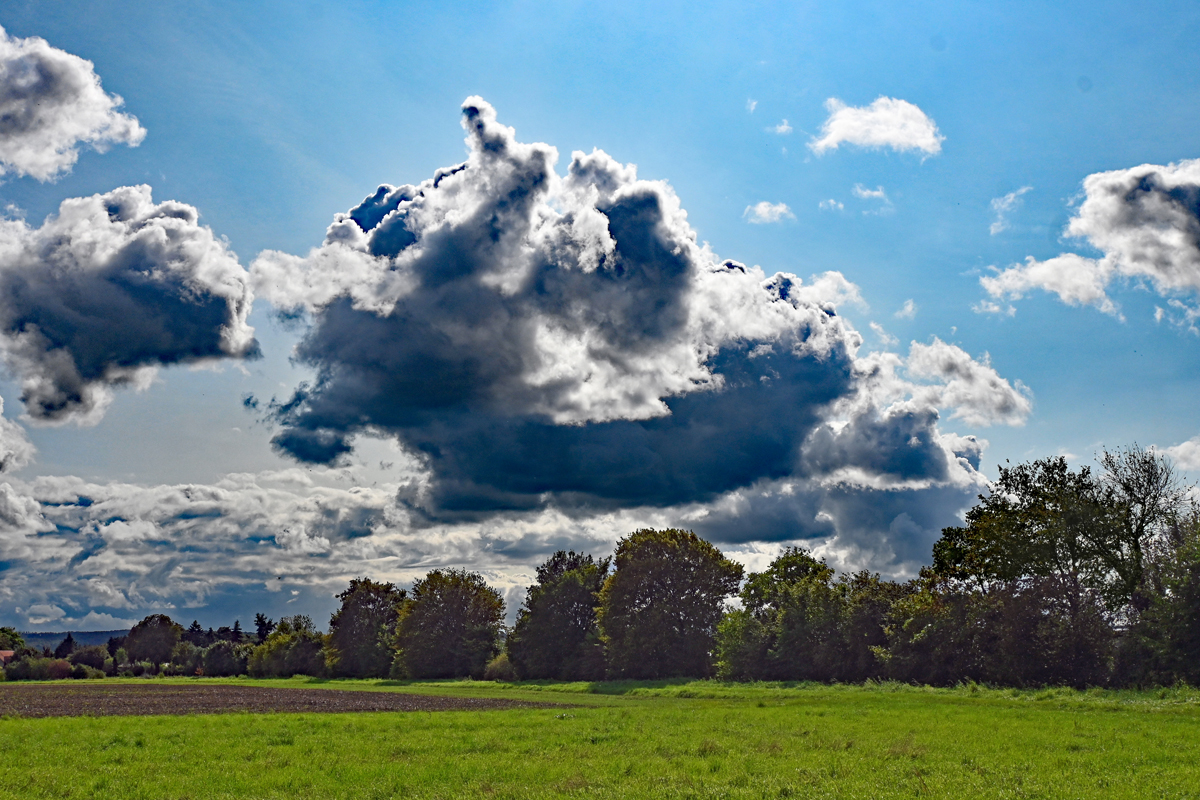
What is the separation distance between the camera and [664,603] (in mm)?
94938

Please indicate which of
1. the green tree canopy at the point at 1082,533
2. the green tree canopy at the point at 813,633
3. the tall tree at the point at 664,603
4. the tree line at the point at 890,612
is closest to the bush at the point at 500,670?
the tree line at the point at 890,612

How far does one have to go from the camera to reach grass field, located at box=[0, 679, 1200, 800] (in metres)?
20.1

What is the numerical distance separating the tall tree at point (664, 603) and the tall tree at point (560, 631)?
6220 millimetres

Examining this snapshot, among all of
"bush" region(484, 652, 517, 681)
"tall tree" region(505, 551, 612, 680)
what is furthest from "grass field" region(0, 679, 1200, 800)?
"bush" region(484, 652, 517, 681)

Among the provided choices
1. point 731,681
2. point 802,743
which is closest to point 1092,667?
point 731,681

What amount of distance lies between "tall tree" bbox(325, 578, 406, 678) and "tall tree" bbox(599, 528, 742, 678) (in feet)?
161

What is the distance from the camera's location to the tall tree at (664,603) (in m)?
92.7

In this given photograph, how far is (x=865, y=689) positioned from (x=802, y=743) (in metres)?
35.7

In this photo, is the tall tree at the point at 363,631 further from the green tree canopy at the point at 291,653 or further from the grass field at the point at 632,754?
the grass field at the point at 632,754

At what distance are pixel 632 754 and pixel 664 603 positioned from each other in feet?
231

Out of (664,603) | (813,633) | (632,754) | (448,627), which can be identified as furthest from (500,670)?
(632,754)

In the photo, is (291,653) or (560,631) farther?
(291,653)

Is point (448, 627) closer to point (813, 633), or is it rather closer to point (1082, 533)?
point (813, 633)

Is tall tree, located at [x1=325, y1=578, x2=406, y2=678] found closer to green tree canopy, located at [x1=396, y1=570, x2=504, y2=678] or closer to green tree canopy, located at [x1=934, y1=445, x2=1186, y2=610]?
green tree canopy, located at [x1=396, y1=570, x2=504, y2=678]
